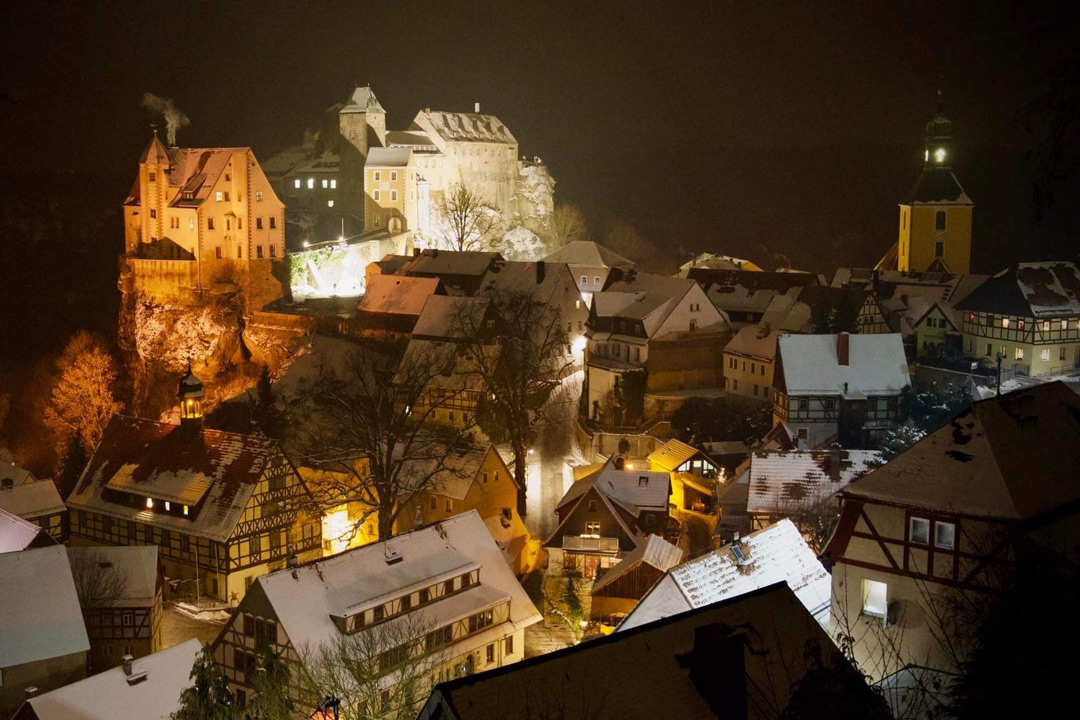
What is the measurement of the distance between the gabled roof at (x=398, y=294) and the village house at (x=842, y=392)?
18.2 meters

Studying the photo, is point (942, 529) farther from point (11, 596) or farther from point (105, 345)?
point (105, 345)

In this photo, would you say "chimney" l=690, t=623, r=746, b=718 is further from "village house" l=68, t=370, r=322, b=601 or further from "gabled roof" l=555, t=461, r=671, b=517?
"village house" l=68, t=370, r=322, b=601

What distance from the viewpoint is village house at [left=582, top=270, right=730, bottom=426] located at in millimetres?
39531

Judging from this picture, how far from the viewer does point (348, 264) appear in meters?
58.0

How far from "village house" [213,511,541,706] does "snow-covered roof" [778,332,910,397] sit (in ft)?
43.4

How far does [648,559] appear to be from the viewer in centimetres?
2398

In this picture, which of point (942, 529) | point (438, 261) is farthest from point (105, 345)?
point (942, 529)

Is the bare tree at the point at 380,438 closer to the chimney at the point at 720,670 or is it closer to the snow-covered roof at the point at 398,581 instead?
the snow-covered roof at the point at 398,581

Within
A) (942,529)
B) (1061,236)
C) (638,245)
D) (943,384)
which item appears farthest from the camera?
(638,245)

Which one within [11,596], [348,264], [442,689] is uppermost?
[348,264]

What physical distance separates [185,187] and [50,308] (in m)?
19.6

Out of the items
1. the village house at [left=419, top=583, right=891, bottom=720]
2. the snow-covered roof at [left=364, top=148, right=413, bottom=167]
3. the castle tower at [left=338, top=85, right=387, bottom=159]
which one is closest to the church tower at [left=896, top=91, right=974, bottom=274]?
the snow-covered roof at [left=364, top=148, right=413, bottom=167]

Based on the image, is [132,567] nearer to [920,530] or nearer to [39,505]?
[39,505]

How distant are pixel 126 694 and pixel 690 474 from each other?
17.7 metres
